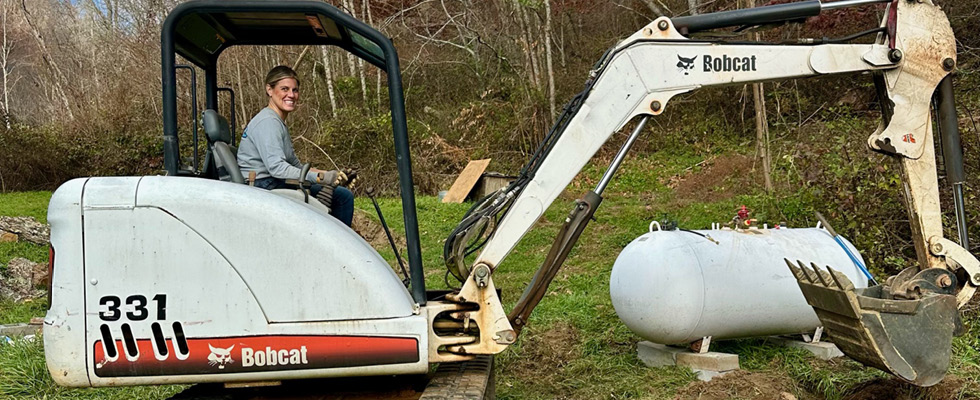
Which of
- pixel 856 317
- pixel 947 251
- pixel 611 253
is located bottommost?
pixel 611 253

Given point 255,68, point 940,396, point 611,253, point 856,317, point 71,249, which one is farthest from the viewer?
point 255,68

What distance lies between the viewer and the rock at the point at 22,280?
11156 mm

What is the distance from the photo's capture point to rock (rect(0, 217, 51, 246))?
13638 millimetres

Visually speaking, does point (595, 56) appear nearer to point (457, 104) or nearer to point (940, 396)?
point (457, 104)

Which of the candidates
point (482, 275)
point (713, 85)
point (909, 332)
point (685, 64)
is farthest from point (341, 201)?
point (909, 332)

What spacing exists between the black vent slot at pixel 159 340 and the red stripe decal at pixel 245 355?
2 cm

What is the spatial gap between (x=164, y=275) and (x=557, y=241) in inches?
85.4

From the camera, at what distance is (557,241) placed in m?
5.03

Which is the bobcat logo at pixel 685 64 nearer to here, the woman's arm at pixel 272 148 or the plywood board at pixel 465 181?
the woman's arm at pixel 272 148

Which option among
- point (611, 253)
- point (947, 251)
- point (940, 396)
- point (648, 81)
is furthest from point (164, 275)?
point (611, 253)

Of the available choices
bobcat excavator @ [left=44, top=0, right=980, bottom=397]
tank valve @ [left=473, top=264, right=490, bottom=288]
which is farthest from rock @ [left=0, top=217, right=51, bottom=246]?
tank valve @ [left=473, top=264, right=490, bottom=288]

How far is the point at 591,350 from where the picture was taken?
719cm

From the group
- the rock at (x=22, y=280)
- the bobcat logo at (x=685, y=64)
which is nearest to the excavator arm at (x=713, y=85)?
the bobcat logo at (x=685, y=64)

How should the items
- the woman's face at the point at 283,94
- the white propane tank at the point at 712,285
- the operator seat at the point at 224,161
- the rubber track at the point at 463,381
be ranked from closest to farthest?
the rubber track at the point at 463,381 → the operator seat at the point at 224,161 → the woman's face at the point at 283,94 → the white propane tank at the point at 712,285
